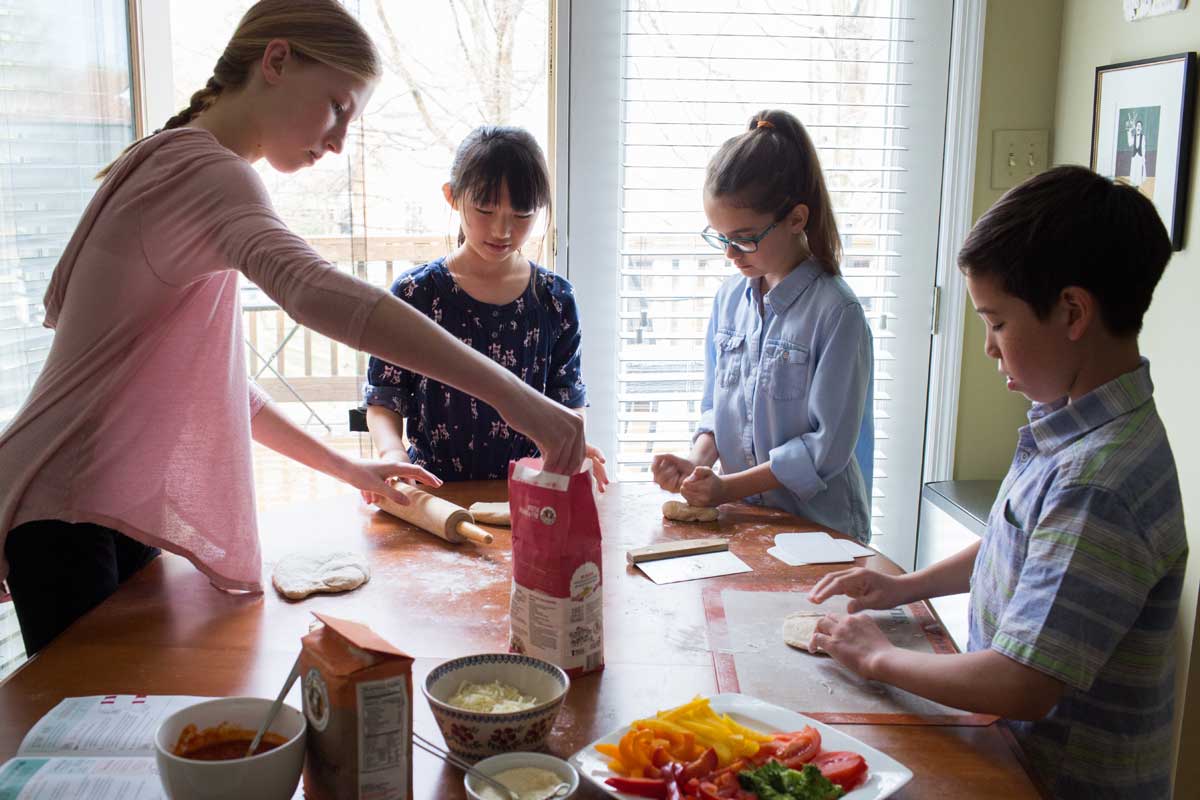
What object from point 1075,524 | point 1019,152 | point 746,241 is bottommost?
point 1075,524

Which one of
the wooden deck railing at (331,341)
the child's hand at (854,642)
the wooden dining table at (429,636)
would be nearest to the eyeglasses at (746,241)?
the wooden dining table at (429,636)

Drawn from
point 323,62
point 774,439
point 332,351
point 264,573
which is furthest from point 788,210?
point 332,351

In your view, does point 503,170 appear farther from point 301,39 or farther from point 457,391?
point 301,39

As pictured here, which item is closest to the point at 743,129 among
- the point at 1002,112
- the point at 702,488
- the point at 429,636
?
the point at 1002,112

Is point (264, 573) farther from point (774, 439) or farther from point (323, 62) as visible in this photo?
point (774, 439)

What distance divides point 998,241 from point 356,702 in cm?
84

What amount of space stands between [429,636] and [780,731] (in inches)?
18.3

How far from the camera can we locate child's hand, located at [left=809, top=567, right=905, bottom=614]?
1.28 metres

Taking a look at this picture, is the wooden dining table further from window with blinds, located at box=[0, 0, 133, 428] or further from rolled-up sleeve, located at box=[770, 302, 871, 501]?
Result: window with blinds, located at box=[0, 0, 133, 428]

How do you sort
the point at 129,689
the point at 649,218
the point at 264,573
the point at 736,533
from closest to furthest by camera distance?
the point at 129,689
the point at 264,573
the point at 736,533
the point at 649,218

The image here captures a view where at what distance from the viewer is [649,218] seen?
2744mm

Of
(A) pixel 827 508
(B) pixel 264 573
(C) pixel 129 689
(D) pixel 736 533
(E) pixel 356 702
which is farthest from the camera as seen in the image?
(A) pixel 827 508

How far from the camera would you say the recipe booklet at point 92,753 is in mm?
854

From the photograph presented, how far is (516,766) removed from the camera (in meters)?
0.85
